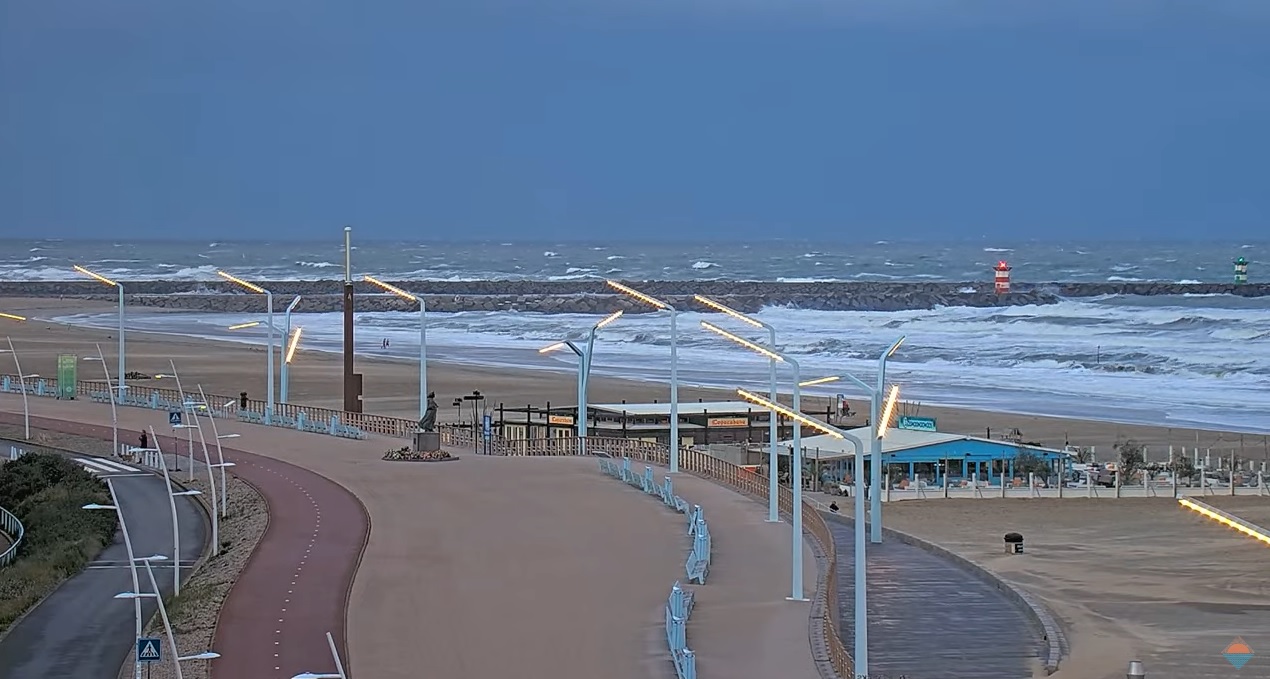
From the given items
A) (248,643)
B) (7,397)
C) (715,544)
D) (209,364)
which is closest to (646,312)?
(209,364)

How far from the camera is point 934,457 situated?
3688 cm

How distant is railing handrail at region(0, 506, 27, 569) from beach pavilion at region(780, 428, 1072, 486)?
14.8m

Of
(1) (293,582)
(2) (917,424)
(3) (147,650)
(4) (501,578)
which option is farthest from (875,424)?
(2) (917,424)

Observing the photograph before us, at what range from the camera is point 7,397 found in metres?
52.3

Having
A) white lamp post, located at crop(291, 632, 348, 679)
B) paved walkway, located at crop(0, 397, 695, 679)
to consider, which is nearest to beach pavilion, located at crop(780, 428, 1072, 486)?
paved walkway, located at crop(0, 397, 695, 679)

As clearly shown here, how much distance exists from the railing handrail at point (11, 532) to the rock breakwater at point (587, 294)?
240 feet

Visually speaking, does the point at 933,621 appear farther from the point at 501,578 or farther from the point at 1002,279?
the point at 1002,279

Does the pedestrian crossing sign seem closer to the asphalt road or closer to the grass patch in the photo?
the asphalt road

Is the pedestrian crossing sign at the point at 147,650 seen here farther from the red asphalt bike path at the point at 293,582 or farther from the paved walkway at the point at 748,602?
the paved walkway at the point at 748,602

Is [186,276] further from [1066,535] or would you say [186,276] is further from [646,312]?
[1066,535]

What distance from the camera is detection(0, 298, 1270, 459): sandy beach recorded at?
4469 cm

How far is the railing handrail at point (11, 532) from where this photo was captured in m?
29.2

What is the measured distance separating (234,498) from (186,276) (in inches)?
4993

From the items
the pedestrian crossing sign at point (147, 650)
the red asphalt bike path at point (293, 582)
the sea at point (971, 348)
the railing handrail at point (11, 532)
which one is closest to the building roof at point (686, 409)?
the red asphalt bike path at point (293, 582)
